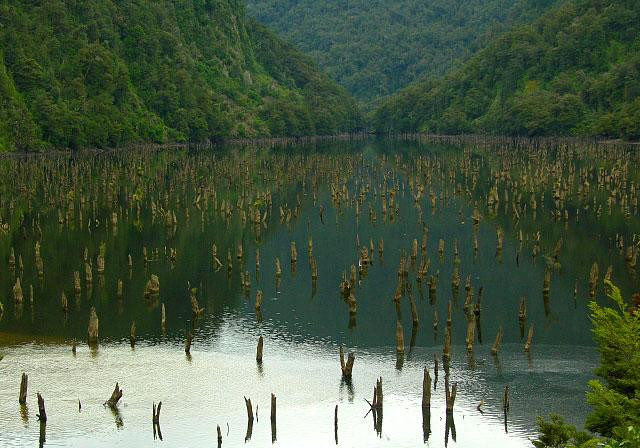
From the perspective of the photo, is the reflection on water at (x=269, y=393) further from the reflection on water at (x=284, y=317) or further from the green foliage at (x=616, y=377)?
the green foliage at (x=616, y=377)

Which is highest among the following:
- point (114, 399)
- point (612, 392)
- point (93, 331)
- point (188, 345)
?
point (612, 392)

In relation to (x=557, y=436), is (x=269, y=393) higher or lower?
lower

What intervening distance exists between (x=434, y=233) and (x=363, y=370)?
39.7m

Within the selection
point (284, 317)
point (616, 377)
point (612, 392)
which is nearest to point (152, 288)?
point (284, 317)

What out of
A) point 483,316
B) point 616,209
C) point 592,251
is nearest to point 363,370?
point 483,316

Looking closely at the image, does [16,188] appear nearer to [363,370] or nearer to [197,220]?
[197,220]

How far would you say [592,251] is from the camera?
7100cm

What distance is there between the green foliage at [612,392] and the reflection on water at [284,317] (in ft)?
30.0

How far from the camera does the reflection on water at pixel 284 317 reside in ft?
121

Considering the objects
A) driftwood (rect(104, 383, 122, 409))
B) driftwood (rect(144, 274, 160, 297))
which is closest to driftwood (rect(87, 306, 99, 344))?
driftwood (rect(144, 274, 160, 297))

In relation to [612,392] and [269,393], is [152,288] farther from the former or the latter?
[612,392]

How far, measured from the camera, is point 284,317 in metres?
54.2

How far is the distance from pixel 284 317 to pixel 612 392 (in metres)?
30.8

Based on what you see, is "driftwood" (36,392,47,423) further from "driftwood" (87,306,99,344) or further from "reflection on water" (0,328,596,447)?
"driftwood" (87,306,99,344)
